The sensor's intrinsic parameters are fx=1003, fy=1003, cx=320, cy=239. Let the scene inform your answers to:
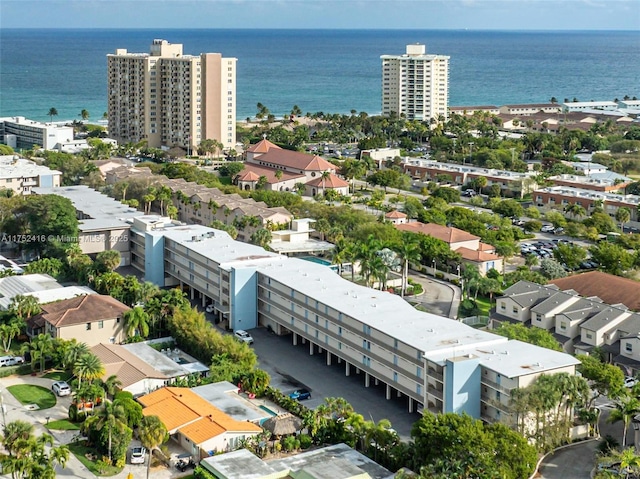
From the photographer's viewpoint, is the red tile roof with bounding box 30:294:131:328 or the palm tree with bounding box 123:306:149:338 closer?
the red tile roof with bounding box 30:294:131:328

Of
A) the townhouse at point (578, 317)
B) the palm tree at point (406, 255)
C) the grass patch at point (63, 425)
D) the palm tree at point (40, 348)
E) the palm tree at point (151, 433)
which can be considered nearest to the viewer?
the palm tree at point (151, 433)

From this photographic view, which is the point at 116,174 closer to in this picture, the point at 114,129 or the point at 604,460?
the point at 114,129

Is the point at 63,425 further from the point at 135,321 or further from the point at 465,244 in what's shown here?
the point at 465,244

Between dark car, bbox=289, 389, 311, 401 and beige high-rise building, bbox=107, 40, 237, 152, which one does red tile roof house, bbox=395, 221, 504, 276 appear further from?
beige high-rise building, bbox=107, 40, 237, 152

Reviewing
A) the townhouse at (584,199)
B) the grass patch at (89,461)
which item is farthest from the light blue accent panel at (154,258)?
the townhouse at (584,199)

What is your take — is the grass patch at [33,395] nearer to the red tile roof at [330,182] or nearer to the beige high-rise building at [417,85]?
the red tile roof at [330,182]

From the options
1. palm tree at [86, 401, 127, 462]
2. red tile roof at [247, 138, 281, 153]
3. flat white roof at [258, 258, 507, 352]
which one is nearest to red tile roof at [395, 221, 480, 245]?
flat white roof at [258, 258, 507, 352]

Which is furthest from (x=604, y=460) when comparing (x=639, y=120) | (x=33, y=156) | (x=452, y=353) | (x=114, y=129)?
(x=639, y=120)
